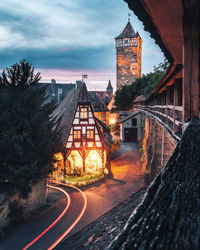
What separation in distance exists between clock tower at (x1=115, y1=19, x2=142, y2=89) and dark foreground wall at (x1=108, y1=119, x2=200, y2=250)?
2235 inches

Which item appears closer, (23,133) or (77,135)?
(23,133)

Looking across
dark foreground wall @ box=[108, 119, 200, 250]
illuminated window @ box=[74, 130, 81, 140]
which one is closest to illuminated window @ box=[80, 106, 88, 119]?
illuminated window @ box=[74, 130, 81, 140]

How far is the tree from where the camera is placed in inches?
440

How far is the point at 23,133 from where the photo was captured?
39.4 feet

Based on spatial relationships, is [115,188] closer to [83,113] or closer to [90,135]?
[90,135]

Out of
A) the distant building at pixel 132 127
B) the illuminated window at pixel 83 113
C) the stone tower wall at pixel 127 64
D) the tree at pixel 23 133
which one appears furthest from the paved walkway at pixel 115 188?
the stone tower wall at pixel 127 64

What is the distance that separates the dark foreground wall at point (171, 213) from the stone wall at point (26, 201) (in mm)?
11865

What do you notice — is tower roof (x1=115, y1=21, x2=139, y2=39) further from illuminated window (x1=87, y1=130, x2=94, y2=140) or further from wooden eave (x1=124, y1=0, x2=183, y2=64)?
wooden eave (x1=124, y1=0, x2=183, y2=64)

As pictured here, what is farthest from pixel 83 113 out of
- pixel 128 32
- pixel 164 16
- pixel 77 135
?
pixel 128 32

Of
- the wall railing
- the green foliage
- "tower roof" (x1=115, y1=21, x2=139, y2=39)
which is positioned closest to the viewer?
the wall railing

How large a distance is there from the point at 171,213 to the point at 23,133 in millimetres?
12131

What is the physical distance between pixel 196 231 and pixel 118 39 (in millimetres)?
64319

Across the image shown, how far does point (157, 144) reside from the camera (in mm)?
11602

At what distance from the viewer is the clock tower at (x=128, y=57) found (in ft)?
188
